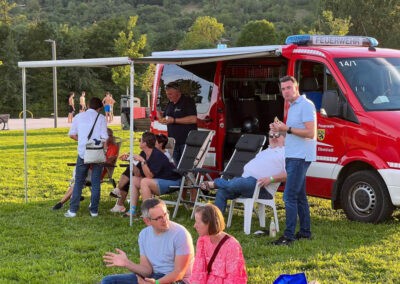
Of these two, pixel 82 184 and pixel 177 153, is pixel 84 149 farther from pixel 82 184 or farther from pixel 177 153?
pixel 177 153

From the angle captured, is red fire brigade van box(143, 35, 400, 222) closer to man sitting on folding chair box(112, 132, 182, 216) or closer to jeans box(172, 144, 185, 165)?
jeans box(172, 144, 185, 165)

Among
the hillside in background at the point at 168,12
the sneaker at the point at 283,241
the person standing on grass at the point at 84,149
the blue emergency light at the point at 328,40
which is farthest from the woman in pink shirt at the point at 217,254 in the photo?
the hillside in background at the point at 168,12

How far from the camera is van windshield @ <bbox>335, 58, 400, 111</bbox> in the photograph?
816 cm

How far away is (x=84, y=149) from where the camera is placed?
8.84 metres

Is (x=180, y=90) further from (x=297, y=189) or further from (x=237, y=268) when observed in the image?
(x=237, y=268)

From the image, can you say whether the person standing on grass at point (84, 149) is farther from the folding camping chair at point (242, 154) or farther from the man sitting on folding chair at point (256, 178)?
the man sitting on folding chair at point (256, 178)

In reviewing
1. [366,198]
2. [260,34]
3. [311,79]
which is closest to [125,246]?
[366,198]

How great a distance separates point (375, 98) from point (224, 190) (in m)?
2.18

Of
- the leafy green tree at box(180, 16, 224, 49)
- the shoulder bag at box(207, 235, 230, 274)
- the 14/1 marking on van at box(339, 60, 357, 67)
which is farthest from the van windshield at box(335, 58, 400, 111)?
the leafy green tree at box(180, 16, 224, 49)

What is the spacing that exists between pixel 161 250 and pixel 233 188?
3164mm

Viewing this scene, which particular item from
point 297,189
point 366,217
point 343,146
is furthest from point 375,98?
point 297,189

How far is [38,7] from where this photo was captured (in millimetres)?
105562

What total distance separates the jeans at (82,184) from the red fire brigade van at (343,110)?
5.63 ft

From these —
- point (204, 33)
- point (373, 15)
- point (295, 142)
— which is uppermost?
point (373, 15)
